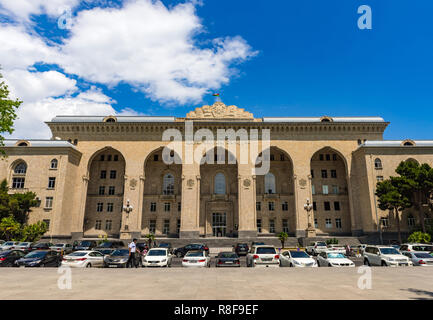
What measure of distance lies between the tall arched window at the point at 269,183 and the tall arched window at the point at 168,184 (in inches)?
618

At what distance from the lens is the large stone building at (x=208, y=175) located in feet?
125

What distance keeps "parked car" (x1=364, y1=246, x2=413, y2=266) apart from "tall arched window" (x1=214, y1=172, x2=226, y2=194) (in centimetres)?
2701

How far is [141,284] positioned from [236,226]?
33.5 metres

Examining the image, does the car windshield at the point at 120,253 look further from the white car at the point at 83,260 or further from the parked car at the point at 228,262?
the parked car at the point at 228,262

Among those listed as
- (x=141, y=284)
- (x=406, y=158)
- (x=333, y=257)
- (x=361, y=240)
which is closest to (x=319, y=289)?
(x=141, y=284)

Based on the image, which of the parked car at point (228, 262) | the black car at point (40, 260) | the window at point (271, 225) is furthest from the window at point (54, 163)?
the window at point (271, 225)

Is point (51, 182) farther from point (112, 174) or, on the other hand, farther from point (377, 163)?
point (377, 163)

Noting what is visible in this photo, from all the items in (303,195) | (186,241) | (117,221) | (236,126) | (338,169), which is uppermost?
(236,126)

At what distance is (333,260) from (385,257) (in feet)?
12.3

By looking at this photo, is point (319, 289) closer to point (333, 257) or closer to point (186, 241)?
Result: point (333, 257)

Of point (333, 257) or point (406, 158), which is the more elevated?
point (406, 158)

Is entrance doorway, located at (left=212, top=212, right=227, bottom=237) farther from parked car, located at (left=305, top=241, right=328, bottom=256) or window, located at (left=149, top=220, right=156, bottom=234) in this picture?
parked car, located at (left=305, top=241, right=328, bottom=256)

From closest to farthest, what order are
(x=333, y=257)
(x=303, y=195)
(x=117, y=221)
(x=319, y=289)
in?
1. (x=319, y=289)
2. (x=333, y=257)
3. (x=303, y=195)
4. (x=117, y=221)

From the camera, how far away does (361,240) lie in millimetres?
36656
